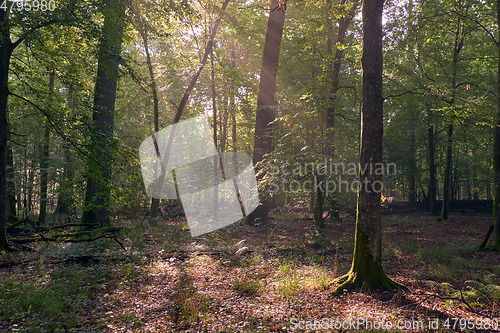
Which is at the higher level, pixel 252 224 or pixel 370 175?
pixel 370 175

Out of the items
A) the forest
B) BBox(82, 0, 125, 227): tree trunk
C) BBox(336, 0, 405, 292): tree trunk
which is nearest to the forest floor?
the forest

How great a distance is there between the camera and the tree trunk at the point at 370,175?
6.02m

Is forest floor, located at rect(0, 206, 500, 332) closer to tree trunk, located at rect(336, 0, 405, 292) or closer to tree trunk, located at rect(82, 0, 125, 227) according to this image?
tree trunk, located at rect(336, 0, 405, 292)

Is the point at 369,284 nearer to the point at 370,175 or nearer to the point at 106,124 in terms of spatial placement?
the point at 370,175

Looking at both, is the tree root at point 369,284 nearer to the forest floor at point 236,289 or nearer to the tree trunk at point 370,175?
the tree trunk at point 370,175

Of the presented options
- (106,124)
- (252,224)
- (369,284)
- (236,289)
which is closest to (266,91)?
(252,224)

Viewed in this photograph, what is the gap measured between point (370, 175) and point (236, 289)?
3.96m

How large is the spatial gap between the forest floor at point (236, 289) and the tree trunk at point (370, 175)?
0.42m

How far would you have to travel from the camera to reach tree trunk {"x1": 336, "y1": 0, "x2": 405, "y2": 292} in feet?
19.8

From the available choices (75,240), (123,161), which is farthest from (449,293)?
(75,240)

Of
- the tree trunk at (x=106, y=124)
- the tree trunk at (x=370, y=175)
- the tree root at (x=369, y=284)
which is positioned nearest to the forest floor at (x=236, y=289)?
the tree root at (x=369, y=284)

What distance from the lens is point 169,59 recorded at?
63.0 feet

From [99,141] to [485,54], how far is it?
19.0 meters

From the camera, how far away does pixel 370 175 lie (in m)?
5.99
